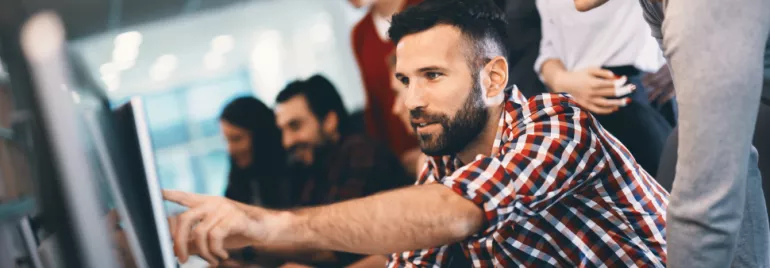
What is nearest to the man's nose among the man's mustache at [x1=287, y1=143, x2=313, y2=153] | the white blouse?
the man's mustache at [x1=287, y1=143, x2=313, y2=153]

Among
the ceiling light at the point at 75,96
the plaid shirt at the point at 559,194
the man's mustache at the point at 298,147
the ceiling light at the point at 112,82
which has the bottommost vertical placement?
the plaid shirt at the point at 559,194

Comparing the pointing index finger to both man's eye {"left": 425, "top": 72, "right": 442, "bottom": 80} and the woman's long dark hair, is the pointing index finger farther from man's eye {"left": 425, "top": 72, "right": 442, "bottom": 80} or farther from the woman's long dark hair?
man's eye {"left": 425, "top": 72, "right": 442, "bottom": 80}

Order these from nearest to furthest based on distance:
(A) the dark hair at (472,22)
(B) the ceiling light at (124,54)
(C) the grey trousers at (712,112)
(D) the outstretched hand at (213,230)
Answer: (C) the grey trousers at (712,112)
(D) the outstretched hand at (213,230)
(A) the dark hair at (472,22)
(B) the ceiling light at (124,54)

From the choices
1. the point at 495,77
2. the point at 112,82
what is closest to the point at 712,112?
the point at 495,77

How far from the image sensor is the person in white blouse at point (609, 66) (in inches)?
49.9

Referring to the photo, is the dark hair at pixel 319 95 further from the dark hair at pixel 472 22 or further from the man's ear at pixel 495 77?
the man's ear at pixel 495 77

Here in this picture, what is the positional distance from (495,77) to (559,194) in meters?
0.24

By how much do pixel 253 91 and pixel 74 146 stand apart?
0.36 metres

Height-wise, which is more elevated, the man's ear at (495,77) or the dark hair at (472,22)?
the dark hair at (472,22)

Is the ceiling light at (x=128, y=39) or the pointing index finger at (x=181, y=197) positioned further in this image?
the ceiling light at (x=128, y=39)

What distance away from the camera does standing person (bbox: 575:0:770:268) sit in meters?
0.94

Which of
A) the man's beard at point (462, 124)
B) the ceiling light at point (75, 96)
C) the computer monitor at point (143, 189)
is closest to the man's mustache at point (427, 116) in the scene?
the man's beard at point (462, 124)

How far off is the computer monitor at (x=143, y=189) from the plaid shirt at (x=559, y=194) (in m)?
0.42

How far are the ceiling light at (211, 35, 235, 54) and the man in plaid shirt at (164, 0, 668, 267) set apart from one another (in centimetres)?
30
